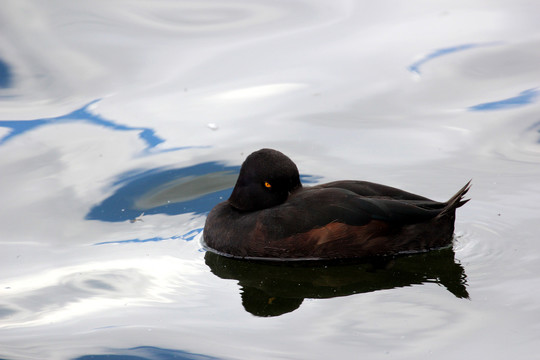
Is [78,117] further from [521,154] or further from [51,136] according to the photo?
[521,154]

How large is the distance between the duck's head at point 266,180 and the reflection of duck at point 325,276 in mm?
560

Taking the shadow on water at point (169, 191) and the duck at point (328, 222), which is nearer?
the duck at point (328, 222)

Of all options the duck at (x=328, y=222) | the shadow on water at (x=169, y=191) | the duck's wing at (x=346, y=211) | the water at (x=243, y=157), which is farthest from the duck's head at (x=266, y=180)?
the shadow on water at (x=169, y=191)

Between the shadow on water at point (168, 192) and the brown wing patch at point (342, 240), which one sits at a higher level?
the shadow on water at point (168, 192)

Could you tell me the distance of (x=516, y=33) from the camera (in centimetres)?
1246

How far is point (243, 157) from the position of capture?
31.3ft

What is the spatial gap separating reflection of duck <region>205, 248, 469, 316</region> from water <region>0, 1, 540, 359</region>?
0.08ft

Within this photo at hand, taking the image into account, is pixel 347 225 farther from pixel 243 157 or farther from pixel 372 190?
pixel 243 157

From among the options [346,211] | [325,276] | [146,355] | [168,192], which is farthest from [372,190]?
[146,355]

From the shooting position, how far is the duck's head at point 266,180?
7500mm

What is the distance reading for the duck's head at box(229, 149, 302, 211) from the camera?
7.50 m

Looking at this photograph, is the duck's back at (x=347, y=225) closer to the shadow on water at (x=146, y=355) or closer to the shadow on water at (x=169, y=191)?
the shadow on water at (x=169, y=191)

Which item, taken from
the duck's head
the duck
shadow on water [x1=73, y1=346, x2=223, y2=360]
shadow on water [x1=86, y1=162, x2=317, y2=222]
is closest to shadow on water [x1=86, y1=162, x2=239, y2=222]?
shadow on water [x1=86, y1=162, x2=317, y2=222]

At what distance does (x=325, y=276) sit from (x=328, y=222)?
0.46 m
